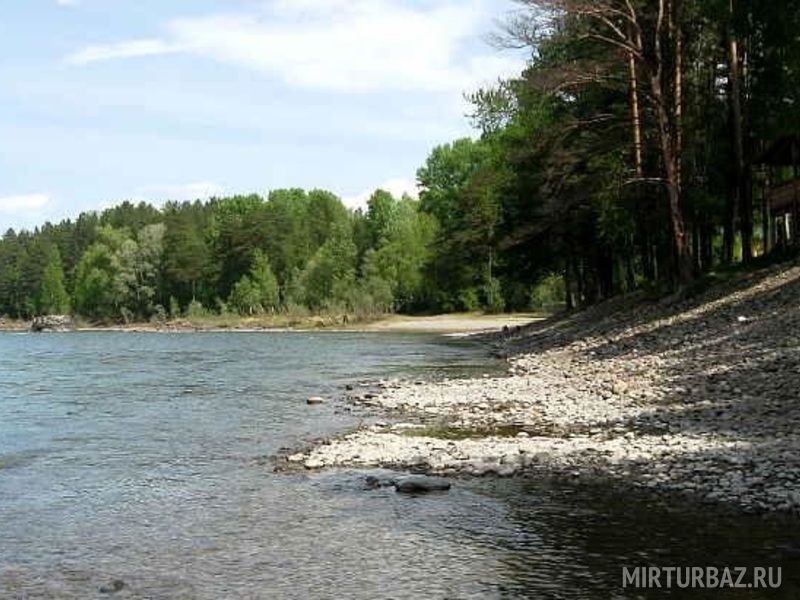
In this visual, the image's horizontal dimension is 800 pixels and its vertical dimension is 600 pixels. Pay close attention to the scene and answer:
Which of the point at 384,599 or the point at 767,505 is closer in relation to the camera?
the point at 384,599

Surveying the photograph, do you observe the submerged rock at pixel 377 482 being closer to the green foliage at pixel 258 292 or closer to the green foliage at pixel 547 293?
the green foliage at pixel 547 293

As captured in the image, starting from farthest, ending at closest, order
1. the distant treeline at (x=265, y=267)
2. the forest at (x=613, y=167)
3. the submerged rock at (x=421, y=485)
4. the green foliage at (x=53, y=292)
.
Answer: the green foliage at (x=53, y=292) → the distant treeline at (x=265, y=267) → the forest at (x=613, y=167) → the submerged rock at (x=421, y=485)

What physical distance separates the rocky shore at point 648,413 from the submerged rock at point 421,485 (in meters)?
0.93

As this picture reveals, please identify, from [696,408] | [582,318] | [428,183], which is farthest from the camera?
[428,183]

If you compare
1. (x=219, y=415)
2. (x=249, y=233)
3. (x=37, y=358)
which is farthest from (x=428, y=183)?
(x=219, y=415)

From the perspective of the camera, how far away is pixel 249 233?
146m

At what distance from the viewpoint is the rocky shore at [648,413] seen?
13484 mm

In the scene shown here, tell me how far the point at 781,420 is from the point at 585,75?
21607 mm

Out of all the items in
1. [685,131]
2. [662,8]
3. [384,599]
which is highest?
[662,8]

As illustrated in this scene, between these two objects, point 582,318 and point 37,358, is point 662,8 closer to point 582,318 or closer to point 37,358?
point 582,318

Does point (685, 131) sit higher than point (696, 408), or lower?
higher

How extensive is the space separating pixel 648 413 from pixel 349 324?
89.4 m

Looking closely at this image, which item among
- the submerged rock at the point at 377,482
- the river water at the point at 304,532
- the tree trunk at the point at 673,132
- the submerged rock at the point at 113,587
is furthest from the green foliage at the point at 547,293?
the submerged rock at the point at 113,587

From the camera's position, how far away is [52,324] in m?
158
